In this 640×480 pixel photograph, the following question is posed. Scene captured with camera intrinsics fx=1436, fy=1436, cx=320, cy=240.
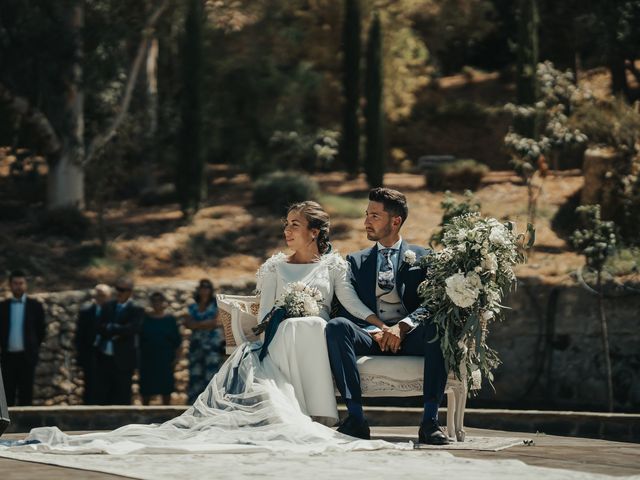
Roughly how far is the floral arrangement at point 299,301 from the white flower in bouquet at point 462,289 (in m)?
0.88

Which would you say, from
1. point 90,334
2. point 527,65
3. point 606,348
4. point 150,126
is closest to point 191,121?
point 150,126

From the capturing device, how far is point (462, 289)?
27.7 ft

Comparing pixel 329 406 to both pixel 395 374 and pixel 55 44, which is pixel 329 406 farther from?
pixel 55 44

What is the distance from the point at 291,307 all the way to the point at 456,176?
19867 mm

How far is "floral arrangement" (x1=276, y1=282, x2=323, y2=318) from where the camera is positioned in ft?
29.0

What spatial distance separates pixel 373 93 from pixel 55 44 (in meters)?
6.71

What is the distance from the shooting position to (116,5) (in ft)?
85.4

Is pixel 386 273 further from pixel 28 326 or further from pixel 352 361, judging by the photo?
pixel 28 326

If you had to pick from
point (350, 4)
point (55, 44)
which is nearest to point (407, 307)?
point (55, 44)

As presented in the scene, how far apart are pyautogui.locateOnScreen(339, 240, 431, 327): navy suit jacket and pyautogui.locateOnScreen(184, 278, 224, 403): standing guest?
223 inches

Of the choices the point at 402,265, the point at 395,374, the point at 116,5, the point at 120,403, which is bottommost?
the point at 120,403

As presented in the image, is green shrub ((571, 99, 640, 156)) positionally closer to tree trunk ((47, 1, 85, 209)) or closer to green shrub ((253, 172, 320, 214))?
green shrub ((253, 172, 320, 214))

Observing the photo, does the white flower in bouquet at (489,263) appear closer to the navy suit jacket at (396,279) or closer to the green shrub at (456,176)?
the navy suit jacket at (396,279)

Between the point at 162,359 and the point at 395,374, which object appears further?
the point at 162,359
